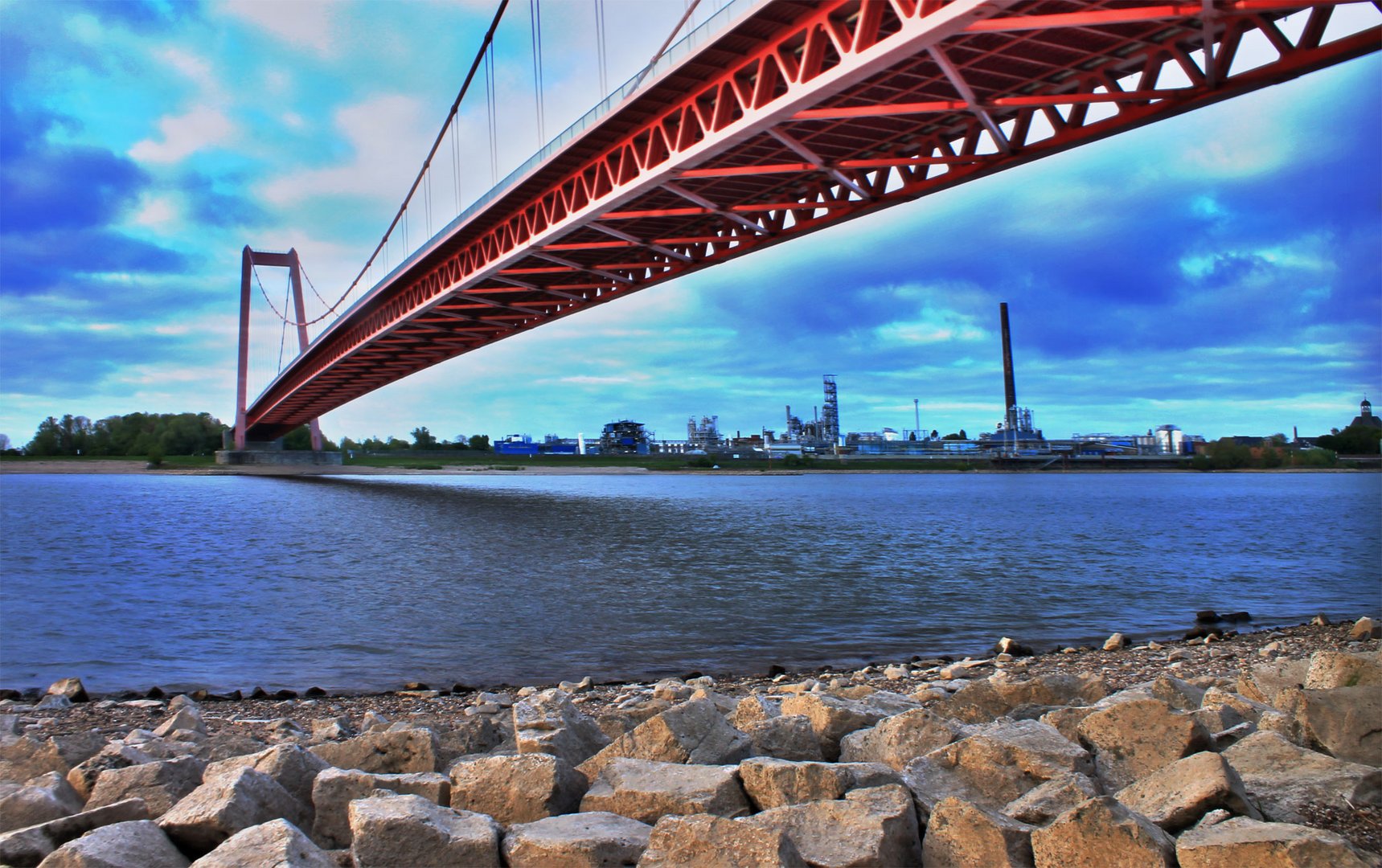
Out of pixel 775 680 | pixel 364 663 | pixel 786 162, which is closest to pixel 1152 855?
pixel 775 680

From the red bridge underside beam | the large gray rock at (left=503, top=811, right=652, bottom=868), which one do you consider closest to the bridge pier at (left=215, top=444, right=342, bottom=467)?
the red bridge underside beam

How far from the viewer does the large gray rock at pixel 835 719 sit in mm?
4773

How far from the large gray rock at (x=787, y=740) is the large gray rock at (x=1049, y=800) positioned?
1.28 m

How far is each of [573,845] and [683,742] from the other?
1.29 meters

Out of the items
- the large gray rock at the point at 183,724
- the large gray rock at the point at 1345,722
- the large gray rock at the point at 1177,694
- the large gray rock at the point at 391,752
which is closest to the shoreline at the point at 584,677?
the large gray rock at the point at 183,724

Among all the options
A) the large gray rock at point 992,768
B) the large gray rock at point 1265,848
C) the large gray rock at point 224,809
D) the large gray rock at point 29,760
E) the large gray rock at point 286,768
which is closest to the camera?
the large gray rock at point 1265,848

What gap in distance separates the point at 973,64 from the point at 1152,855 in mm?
15894

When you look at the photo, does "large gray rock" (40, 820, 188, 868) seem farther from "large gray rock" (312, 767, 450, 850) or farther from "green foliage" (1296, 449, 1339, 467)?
"green foliage" (1296, 449, 1339, 467)

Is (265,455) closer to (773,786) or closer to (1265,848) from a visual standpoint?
(773,786)

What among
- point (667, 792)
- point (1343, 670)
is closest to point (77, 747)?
point (667, 792)

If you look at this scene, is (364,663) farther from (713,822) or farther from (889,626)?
(713,822)

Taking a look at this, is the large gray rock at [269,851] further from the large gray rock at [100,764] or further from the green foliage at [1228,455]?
the green foliage at [1228,455]

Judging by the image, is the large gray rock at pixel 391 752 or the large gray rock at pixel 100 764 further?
the large gray rock at pixel 391 752

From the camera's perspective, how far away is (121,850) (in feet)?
10.2
